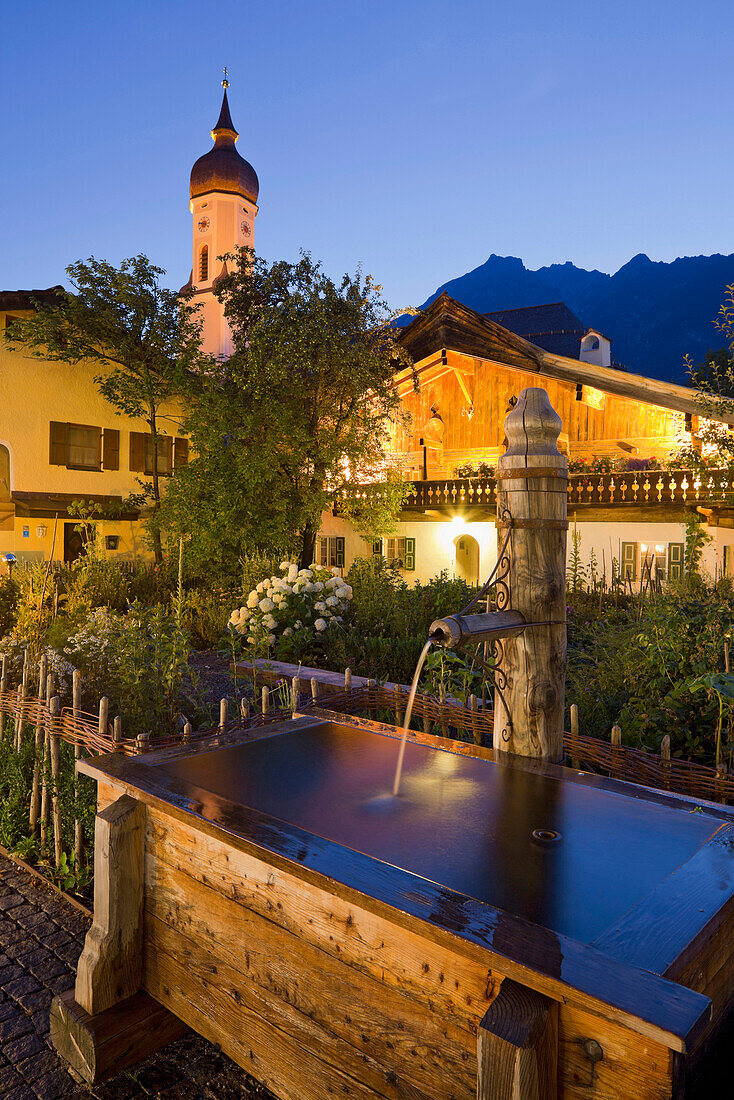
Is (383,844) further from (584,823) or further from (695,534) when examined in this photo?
(695,534)

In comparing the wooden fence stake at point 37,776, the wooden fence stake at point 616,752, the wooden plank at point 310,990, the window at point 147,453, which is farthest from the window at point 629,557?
the wooden plank at point 310,990

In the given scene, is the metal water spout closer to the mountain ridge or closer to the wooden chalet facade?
the wooden chalet facade

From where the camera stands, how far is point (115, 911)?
300 centimetres

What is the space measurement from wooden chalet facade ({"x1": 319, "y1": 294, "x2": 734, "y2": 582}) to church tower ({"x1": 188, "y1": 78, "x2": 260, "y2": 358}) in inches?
885

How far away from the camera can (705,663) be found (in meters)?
5.11

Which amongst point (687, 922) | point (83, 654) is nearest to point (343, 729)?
point (687, 922)

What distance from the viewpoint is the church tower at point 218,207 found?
4197cm

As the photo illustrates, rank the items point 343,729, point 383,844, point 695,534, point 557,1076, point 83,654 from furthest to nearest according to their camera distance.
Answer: point 695,534 < point 83,654 < point 343,729 < point 383,844 < point 557,1076

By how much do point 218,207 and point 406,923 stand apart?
4604cm

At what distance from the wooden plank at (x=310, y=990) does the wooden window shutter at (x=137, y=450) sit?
19849mm

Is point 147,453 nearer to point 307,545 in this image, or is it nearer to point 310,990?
point 307,545

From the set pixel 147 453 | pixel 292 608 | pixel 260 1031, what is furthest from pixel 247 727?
pixel 147 453

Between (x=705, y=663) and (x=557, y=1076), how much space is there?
153 inches

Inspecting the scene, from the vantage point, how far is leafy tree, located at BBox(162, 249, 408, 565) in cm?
1591
